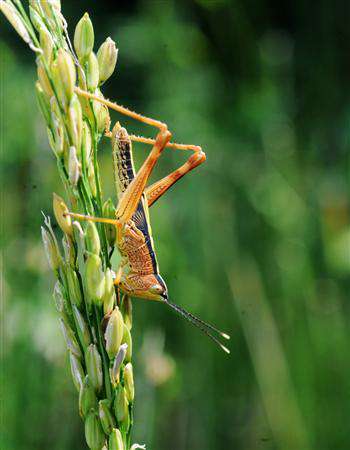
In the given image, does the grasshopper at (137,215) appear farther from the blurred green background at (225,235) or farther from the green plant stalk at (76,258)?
the blurred green background at (225,235)

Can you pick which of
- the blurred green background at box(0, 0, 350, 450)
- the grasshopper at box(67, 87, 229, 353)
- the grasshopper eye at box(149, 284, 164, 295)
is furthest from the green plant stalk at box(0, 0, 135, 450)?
the blurred green background at box(0, 0, 350, 450)

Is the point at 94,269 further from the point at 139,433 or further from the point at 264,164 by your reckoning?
the point at 264,164

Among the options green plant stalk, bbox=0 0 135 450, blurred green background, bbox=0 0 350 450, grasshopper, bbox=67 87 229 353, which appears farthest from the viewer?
blurred green background, bbox=0 0 350 450

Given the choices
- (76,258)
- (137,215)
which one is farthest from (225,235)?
(76,258)

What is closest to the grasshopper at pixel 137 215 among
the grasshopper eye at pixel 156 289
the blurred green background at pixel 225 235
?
the grasshopper eye at pixel 156 289

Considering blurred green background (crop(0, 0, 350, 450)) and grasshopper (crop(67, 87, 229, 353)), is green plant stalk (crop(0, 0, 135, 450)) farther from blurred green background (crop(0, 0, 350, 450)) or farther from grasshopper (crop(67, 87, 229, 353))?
blurred green background (crop(0, 0, 350, 450))

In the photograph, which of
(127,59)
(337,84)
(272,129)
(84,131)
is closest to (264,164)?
(272,129)
